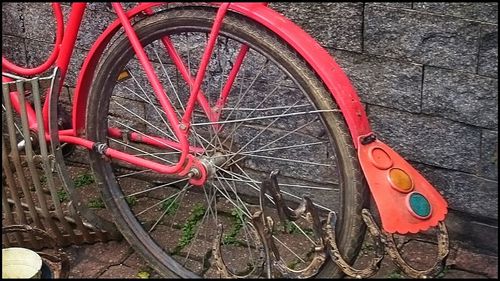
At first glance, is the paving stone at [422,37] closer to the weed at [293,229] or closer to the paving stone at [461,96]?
the paving stone at [461,96]

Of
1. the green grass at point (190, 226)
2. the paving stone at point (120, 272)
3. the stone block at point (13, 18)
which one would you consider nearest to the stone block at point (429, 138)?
the green grass at point (190, 226)

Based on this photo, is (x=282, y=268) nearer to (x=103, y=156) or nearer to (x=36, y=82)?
(x=103, y=156)

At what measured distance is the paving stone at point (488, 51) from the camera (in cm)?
323

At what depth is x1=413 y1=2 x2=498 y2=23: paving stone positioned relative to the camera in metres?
3.20

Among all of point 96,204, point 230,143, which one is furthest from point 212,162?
point 96,204

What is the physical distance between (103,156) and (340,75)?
3.97ft

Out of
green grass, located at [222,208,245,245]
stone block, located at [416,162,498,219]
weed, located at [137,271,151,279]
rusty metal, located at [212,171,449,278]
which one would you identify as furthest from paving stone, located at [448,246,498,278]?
weed, located at [137,271,151,279]

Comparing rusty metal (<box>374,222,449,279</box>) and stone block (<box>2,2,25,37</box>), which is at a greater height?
stone block (<box>2,2,25,37</box>)

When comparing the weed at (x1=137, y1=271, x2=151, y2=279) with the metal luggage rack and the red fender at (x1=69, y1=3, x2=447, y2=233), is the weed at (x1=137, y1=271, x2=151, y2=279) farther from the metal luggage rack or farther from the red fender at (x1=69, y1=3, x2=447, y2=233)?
the red fender at (x1=69, y1=3, x2=447, y2=233)

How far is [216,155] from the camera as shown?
3426mm

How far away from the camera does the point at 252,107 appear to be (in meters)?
3.93

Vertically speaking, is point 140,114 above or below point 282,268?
above

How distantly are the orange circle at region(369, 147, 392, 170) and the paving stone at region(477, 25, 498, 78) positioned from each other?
0.66m

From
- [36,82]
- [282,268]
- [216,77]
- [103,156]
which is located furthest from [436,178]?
[36,82]
